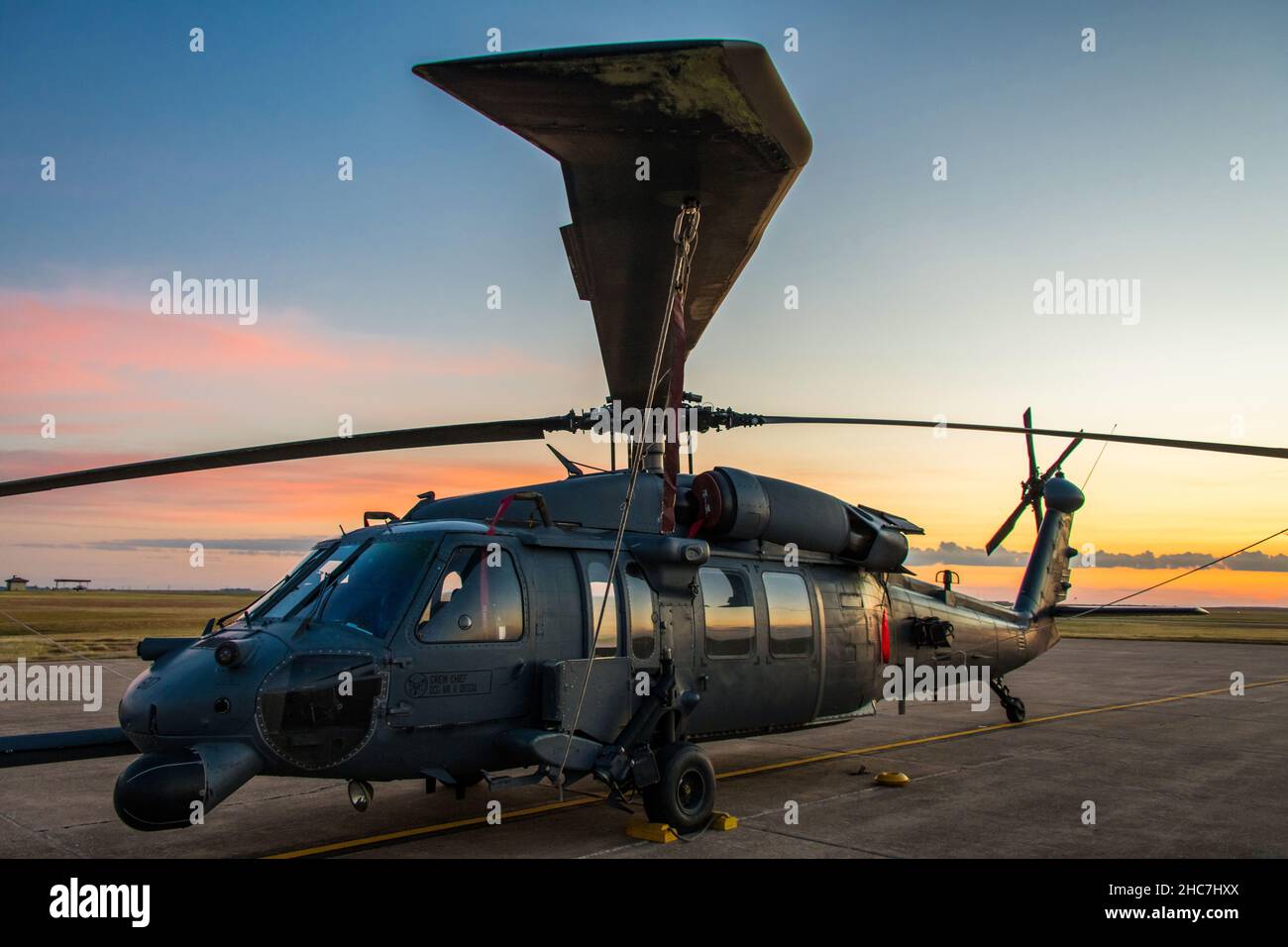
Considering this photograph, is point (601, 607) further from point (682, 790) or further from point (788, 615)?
point (788, 615)

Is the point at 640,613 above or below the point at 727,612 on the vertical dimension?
above

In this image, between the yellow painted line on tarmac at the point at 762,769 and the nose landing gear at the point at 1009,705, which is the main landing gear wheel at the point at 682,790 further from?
the nose landing gear at the point at 1009,705

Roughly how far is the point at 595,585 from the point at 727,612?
5.23 ft

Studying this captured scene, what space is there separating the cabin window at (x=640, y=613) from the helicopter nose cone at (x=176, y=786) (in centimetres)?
338

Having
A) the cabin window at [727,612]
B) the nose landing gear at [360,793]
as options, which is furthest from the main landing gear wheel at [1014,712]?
the nose landing gear at [360,793]

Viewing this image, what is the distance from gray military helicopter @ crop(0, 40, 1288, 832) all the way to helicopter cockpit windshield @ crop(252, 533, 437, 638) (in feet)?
0.08

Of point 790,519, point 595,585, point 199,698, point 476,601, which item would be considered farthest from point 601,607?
point 199,698

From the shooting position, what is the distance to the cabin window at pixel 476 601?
702 centimetres

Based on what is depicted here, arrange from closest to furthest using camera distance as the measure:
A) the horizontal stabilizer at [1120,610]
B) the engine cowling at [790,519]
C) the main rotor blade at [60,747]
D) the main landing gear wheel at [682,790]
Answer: the main rotor blade at [60,747], the main landing gear wheel at [682,790], the engine cowling at [790,519], the horizontal stabilizer at [1120,610]

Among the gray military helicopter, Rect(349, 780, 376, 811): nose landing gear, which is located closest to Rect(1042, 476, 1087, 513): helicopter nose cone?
the gray military helicopter

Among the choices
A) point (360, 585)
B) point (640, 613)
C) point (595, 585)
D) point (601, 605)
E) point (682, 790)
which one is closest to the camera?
point (360, 585)

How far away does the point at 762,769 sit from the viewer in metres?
10.8

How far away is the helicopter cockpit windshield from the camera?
22.4ft

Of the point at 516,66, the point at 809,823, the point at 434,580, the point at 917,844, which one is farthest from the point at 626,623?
the point at 516,66
